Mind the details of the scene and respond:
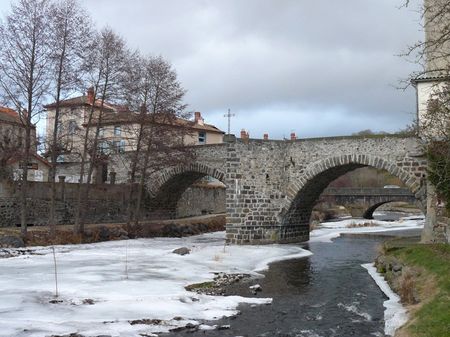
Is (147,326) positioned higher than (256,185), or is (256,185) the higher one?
(256,185)

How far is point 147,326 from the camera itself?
30.2 feet

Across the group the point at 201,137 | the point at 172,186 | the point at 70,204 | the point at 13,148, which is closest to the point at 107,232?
the point at 70,204

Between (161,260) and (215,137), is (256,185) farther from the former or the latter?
(215,137)

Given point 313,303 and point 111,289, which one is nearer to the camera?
point 313,303

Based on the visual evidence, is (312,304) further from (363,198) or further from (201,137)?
(201,137)

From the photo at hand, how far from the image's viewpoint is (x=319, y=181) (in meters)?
25.6

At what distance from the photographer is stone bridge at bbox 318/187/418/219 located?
4775 centimetres

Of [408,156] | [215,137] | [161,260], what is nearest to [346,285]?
[161,260]

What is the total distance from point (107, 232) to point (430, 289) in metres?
18.3

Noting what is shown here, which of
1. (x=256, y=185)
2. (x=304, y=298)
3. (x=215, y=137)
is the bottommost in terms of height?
(x=304, y=298)

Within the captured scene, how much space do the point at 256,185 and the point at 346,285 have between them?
11051mm

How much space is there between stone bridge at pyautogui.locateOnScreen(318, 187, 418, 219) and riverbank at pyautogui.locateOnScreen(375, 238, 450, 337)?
30.9 m

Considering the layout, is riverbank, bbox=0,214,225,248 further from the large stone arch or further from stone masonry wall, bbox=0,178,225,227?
the large stone arch

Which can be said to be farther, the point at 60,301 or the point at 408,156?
the point at 408,156
